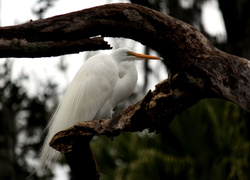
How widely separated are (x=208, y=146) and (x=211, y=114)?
30 centimetres

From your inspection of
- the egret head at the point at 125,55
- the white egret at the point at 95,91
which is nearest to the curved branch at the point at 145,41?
the white egret at the point at 95,91

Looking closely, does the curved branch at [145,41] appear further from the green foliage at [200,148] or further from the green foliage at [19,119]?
the green foliage at [19,119]

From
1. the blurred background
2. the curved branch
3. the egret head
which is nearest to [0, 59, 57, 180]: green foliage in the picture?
the blurred background

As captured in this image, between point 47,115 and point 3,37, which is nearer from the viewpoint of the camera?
point 3,37

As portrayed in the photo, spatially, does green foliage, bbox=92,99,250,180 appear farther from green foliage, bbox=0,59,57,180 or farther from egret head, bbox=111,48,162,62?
green foliage, bbox=0,59,57,180

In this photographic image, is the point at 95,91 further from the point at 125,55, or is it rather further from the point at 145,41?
the point at 145,41

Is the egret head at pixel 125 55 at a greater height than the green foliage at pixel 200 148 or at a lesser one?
greater

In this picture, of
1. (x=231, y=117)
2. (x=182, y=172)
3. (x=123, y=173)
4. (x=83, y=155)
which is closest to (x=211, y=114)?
(x=231, y=117)

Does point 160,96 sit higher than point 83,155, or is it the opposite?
point 160,96

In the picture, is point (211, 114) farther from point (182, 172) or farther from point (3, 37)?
point (3, 37)

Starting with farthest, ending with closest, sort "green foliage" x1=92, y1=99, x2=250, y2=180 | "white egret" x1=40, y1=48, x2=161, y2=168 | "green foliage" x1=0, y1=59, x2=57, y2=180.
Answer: "green foliage" x1=0, y1=59, x2=57, y2=180
"green foliage" x1=92, y1=99, x2=250, y2=180
"white egret" x1=40, y1=48, x2=161, y2=168

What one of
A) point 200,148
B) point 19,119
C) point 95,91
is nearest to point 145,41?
point 95,91

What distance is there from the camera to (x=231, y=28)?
429 centimetres

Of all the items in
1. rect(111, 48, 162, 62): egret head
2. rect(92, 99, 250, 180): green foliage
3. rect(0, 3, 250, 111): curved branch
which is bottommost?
rect(92, 99, 250, 180): green foliage
